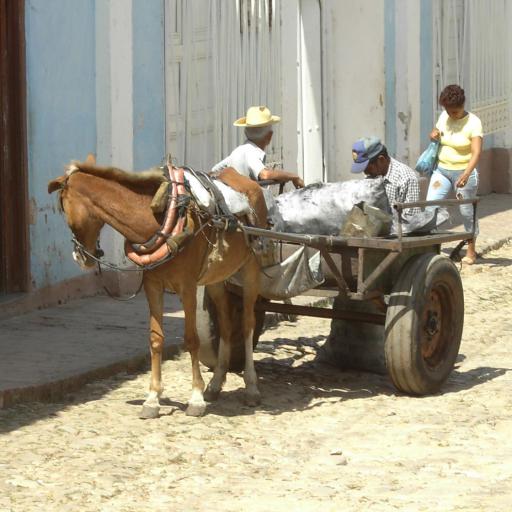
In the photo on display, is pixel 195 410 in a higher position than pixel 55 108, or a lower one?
lower

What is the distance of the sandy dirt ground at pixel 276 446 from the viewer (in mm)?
6125

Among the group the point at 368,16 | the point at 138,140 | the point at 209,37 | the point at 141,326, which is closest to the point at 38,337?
the point at 141,326

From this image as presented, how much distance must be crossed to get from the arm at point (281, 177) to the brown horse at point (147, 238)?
68cm

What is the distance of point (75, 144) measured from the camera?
1055 centimetres

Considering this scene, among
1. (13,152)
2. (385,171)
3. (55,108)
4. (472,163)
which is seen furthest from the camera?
(472,163)

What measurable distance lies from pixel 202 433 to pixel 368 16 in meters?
8.98

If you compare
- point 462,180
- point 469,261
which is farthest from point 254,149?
point 469,261

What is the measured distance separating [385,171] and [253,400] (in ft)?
5.32

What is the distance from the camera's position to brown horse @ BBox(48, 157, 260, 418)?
279 inches

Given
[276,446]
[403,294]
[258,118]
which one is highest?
[258,118]

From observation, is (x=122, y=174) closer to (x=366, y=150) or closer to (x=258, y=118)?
(x=366, y=150)

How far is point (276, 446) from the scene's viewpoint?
7.05 metres

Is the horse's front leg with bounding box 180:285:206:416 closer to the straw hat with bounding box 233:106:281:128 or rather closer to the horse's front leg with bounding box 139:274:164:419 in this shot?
the horse's front leg with bounding box 139:274:164:419

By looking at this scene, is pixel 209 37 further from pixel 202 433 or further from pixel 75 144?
pixel 202 433
